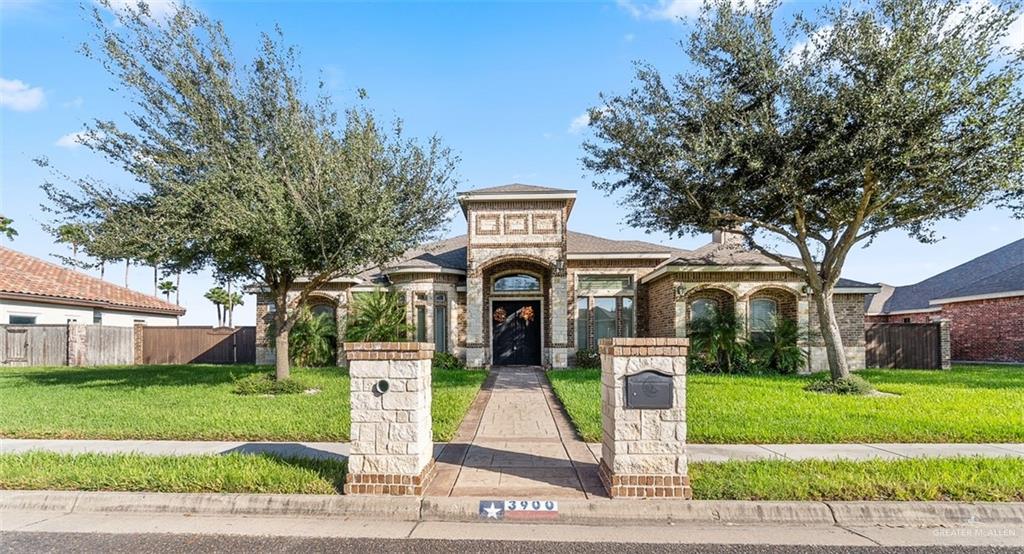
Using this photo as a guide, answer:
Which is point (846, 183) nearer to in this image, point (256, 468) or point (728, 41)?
point (728, 41)

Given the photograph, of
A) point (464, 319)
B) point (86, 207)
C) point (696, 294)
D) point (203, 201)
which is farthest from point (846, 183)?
point (86, 207)

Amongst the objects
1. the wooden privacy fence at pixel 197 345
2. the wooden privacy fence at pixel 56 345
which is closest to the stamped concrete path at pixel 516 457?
the wooden privacy fence at pixel 197 345

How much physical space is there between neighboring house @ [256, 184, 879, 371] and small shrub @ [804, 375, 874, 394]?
4.37 m

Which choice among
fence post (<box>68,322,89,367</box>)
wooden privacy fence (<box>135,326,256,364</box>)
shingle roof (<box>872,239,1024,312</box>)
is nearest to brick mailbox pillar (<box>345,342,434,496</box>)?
wooden privacy fence (<box>135,326,256,364</box>)

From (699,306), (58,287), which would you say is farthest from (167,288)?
(699,306)

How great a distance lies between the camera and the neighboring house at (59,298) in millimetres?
18703

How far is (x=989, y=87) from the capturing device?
9180 millimetres

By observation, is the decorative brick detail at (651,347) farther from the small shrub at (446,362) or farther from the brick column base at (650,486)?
the small shrub at (446,362)

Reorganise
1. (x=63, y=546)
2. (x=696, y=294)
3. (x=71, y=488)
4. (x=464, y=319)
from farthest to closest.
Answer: (x=464, y=319) → (x=696, y=294) → (x=71, y=488) → (x=63, y=546)

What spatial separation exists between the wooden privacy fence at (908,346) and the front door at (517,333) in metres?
11.1

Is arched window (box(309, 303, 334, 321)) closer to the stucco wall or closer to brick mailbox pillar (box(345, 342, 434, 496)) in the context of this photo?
the stucco wall

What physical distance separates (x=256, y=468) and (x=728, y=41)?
11268 millimetres

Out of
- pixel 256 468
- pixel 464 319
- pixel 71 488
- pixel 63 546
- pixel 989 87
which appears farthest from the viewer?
pixel 464 319

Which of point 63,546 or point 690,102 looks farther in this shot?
point 690,102
